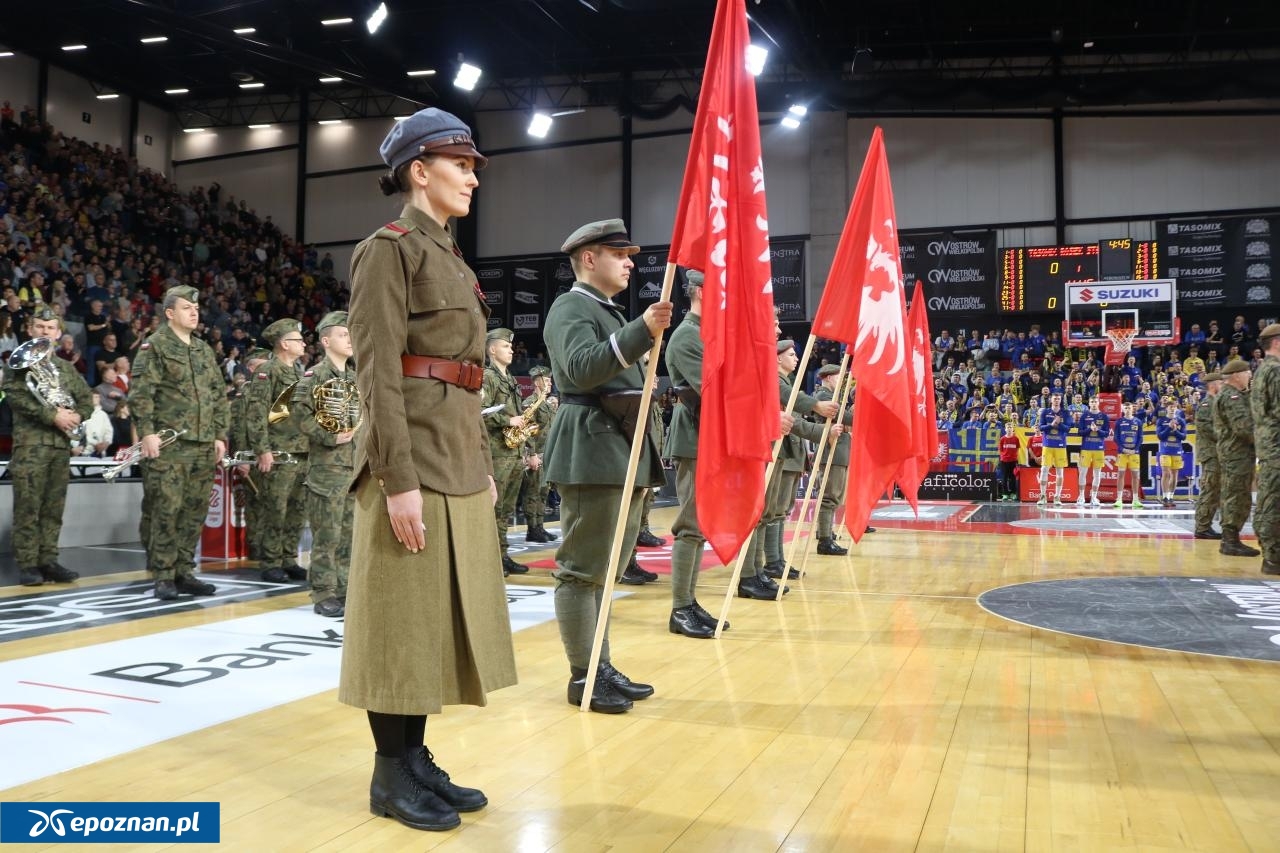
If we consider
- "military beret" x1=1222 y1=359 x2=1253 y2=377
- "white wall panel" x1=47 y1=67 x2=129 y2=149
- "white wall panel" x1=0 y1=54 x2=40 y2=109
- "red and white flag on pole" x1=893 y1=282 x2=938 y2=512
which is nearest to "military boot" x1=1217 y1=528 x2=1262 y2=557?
"military beret" x1=1222 y1=359 x2=1253 y2=377

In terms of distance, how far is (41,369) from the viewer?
6160mm

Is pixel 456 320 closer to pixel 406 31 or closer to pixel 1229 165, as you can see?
pixel 406 31

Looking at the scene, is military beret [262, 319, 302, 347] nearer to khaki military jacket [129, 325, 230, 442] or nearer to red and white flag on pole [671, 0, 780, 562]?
khaki military jacket [129, 325, 230, 442]

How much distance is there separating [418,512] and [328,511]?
10.2 feet

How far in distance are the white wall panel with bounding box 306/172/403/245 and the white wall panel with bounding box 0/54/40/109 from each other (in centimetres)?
607

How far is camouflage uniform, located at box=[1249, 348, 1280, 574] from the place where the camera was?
6.84m

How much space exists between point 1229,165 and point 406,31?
16.7 metres

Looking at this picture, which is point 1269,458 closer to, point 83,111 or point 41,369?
point 41,369

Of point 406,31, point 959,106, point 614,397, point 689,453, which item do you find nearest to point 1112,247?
point 959,106

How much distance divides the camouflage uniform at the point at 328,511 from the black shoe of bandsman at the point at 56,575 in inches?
77.9

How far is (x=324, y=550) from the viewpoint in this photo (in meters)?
5.07

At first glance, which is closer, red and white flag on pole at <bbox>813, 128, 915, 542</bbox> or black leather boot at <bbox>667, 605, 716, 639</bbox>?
black leather boot at <bbox>667, 605, 716, 639</bbox>

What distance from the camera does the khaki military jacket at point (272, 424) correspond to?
653cm

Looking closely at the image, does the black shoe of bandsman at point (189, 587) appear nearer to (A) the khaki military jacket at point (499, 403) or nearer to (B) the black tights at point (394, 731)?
(A) the khaki military jacket at point (499, 403)
